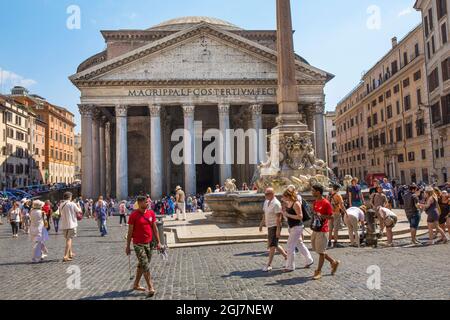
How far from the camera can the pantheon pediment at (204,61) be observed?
32.7 m

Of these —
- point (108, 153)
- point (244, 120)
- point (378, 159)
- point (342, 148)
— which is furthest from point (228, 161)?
point (342, 148)

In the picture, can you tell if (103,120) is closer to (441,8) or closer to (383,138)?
(383,138)

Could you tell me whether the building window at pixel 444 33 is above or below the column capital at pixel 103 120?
above

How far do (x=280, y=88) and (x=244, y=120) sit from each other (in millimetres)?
25552

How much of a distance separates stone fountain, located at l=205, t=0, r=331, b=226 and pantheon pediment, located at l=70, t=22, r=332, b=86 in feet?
68.1

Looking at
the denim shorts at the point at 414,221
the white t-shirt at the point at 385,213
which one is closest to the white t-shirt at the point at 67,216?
the white t-shirt at the point at 385,213

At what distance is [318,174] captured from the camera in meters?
12.2

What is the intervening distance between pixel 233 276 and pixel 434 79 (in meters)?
27.8

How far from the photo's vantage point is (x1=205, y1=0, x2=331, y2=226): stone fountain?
39.1 feet

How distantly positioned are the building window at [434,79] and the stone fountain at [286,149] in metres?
20.3

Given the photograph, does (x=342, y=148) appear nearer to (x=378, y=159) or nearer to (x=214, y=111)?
(x=378, y=159)

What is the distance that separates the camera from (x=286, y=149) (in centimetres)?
1220

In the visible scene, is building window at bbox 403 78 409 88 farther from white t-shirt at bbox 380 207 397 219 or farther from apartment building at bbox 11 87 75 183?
apartment building at bbox 11 87 75 183

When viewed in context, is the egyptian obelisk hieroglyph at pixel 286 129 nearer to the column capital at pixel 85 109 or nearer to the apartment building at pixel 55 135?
the column capital at pixel 85 109
